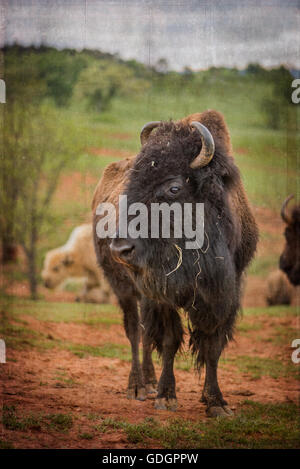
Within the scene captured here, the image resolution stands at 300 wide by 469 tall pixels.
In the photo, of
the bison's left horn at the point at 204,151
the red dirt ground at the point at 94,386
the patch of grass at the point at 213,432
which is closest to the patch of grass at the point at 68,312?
the red dirt ground at the point at 94,386

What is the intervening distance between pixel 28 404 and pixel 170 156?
300 centimetres

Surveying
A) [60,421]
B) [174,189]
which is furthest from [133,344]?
[174,189]

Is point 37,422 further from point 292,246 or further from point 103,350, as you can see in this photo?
point 292,246

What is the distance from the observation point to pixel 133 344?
631cm

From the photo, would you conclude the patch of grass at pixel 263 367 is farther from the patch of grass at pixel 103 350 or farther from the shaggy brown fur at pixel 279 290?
the shaggy brown fur at pixel 279 290

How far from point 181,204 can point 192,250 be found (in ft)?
→ 1.47

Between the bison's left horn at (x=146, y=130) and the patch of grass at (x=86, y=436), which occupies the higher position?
the bison's left horn at (x=146, y=130)

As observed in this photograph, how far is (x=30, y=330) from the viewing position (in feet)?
27.2

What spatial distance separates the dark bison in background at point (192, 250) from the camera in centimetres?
477

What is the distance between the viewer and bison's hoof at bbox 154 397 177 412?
17.9 feet

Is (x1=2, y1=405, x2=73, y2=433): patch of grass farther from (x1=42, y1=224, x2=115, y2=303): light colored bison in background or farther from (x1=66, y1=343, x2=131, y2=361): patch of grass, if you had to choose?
(x1=42, y1=224, x2=115, y2=303): light colored bison in background

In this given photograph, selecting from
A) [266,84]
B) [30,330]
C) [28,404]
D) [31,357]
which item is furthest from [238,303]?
[266,84]

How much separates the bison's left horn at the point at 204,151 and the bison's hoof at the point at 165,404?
250 centimetres
